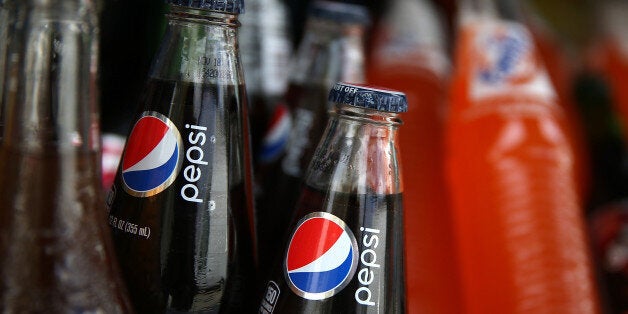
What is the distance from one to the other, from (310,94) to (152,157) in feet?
1.21

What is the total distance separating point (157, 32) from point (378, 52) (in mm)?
400

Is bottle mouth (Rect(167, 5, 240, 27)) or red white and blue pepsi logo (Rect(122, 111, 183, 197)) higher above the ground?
bottle mouth (Rect(167, 5, 240, 27))

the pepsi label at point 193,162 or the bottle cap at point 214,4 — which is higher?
the bottle cap at point 214,4

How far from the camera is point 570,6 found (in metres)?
1.66

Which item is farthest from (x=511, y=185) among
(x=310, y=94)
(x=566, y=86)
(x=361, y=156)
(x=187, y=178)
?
(x=566, y=86)

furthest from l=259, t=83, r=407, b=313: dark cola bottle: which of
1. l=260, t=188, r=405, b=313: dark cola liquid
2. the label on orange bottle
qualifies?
the label on orange bottle

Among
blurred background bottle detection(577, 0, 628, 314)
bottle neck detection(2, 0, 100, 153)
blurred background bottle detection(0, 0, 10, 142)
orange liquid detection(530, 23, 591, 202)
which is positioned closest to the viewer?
bottle neck detection(2, 0, 100, 153)

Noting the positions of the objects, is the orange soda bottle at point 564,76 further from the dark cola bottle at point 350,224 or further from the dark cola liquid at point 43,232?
the dark cola liquid at point 43,232

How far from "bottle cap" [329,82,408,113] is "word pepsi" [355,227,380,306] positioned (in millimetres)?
104

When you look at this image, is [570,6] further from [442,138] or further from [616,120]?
[442,138]

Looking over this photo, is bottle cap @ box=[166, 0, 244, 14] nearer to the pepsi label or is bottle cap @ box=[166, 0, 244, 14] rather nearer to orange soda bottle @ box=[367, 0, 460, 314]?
the pepsi label

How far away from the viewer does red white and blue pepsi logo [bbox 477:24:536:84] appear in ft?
3.14

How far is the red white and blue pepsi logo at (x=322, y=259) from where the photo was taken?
1.73ft

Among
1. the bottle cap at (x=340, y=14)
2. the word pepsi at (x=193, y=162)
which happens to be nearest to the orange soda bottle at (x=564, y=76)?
the bottle cap at (x=340, y=14)
